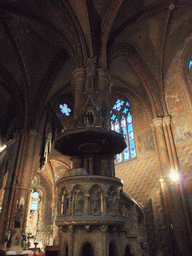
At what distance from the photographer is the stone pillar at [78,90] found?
26.4 feet

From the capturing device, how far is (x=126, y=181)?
13023 millimetres

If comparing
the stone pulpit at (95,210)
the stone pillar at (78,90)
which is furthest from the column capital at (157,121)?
the stone pulpit at (95,210)

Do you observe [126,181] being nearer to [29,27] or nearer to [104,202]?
[104,202]

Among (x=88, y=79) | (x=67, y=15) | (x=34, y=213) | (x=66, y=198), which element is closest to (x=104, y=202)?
(x=66, y=198)

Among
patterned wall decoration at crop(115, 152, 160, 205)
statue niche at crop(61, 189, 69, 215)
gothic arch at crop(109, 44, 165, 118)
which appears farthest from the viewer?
gothic arch at crop(109, 44, 165, 118)

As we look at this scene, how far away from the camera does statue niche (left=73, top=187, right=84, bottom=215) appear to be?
4824mm

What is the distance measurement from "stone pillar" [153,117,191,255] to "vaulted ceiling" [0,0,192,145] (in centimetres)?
124

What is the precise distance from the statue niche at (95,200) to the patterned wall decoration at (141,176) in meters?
7.36

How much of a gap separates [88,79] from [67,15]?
12.3ft

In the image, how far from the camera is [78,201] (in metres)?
4.93

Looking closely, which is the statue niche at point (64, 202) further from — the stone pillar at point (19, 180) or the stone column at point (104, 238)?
the stone pillar at point (19, 180)

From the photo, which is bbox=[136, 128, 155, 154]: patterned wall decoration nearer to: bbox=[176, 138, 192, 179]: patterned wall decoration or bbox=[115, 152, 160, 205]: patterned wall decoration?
bbox=[115, 152, 160, 205]: patterned wall decoration

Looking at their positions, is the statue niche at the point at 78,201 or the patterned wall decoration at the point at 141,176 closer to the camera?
the statue niche at the point at 78,201

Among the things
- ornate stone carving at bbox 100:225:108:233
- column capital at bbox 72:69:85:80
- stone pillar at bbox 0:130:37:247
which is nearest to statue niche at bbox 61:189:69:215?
ornate stone carving at bbox 100:225:108:233
